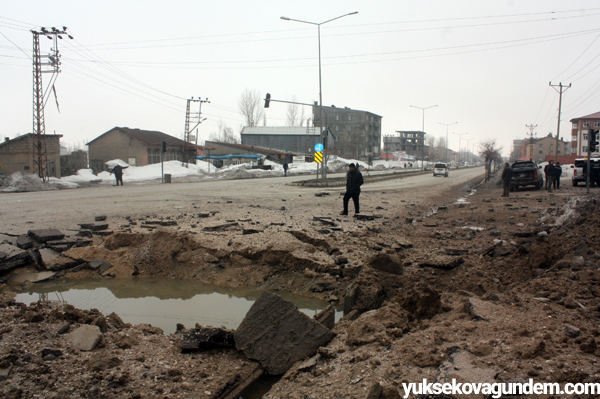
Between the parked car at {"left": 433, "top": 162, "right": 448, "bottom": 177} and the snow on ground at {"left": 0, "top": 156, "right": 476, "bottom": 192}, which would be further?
the parked car at {"left": 433, "top": 162, "right": 448, "bottom": 177}

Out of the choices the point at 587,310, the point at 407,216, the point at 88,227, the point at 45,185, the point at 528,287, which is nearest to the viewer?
the point at 587,310

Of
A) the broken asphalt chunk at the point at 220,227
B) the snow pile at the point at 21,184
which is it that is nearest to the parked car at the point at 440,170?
the snow pile at the point at 21,184

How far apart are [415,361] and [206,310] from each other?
12.4ft

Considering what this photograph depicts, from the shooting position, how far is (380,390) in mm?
2900

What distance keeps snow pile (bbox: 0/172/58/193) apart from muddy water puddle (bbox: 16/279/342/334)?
23429 millimetres

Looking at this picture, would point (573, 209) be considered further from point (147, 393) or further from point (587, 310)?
point (147, 393)

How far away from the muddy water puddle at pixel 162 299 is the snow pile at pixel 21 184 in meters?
23.4

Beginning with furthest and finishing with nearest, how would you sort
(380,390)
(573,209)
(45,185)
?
(45,185)
(573,209)
(380,390)

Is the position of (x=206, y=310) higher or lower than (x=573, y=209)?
lower

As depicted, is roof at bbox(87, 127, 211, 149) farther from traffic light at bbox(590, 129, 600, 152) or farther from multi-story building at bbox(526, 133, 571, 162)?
multi-story building at bbox(526, 133, 571, 162)

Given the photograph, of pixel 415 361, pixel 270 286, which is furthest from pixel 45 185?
pixel 415 361

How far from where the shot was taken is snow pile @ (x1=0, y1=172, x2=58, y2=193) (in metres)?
26.7

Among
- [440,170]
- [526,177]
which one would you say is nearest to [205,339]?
[526,177]

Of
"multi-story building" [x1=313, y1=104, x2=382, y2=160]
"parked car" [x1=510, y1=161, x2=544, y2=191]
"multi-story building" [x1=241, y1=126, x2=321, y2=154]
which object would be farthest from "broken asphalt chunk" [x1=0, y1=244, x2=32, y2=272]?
"multi-story building" [x1=313, y1=104, x2=382, y2=160]
